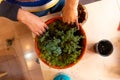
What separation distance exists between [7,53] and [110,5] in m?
0.73

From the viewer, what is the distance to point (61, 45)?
30.8 inches

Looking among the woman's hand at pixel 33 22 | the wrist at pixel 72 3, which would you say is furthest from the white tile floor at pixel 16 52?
the wrist at pixel 72 3

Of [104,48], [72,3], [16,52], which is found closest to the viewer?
[72,3]

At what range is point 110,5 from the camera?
0.89 metres

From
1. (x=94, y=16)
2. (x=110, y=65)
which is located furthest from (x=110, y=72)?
(x=94, y=16)

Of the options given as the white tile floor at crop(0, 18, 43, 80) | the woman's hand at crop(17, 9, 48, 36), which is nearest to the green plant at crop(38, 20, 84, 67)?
the woman's hand at crop(17, 9, 48, 36)

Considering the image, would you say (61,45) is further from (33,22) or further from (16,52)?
(16,52)

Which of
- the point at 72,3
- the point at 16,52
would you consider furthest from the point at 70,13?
the point at 16,52

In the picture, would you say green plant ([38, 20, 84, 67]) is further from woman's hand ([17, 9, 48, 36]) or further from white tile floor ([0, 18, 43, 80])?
white tile floor ([0, 18, 43, 80])

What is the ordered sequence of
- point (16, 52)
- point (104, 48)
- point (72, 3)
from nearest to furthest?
point (72, 3) < point (104, 48) < point (16, 52)

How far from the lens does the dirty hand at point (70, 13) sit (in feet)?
2.33

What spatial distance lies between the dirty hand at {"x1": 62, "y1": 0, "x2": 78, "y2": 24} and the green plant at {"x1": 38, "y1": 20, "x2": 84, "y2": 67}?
30 mm

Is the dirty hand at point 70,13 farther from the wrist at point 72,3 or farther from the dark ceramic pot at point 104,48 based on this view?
the dark ceramic pot at point 104,48

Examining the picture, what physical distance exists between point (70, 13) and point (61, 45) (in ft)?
0.39
